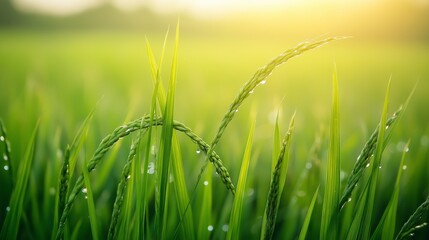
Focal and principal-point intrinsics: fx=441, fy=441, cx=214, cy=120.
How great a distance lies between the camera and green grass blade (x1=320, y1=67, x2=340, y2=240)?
29.7 inches

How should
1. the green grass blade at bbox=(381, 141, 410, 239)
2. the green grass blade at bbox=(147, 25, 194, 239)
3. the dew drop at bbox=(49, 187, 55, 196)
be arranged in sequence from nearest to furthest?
the green grass blade at bbox=(147, 25, 194, 239)
the green grass blade at bbox=(381, 141, 410, 239)
the dew drop at bbox=(49, 187, 55, 196)

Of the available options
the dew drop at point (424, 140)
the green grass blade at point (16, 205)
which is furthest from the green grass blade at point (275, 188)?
the dew drop at point (424, 140)

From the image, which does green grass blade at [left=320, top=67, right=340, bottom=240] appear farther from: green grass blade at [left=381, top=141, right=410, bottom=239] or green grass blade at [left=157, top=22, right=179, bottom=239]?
green grass blade at [left=157, top=22, right=179, bottom=239]

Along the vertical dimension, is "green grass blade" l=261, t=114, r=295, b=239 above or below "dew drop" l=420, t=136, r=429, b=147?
below

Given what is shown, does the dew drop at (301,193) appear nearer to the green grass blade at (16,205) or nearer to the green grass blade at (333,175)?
the green grass blade at (333,175)

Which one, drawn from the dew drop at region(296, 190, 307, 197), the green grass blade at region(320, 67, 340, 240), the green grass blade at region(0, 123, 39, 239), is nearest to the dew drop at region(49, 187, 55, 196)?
the green grass blade at region(0, 123, 39, 239)

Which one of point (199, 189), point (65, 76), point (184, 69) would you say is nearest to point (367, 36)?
point (184, 69)

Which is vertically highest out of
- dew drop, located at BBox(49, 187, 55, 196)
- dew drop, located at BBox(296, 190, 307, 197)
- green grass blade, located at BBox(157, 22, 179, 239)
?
green grass blade, located at BBox(157, 22, 179, 239)

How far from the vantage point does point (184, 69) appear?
5.98 meters

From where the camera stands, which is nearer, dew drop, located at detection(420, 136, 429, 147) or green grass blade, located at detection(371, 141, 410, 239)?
green grass blade, located at detection(371, 141, 410, 239)

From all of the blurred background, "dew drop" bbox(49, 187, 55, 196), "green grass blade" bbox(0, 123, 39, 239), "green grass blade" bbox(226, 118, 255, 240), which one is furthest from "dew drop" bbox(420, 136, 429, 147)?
"green grass blade" bbox(0, 123, 39, 239)

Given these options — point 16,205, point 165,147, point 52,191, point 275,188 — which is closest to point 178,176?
point 165,147

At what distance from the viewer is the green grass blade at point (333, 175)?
2.48 ft

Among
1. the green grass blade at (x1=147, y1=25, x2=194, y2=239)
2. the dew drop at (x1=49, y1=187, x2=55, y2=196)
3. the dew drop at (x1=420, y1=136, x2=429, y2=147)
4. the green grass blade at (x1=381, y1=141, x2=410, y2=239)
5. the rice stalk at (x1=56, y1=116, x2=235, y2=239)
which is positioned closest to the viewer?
the rice stalk at (x1=56, y1=116, x2=235, y2=239)
